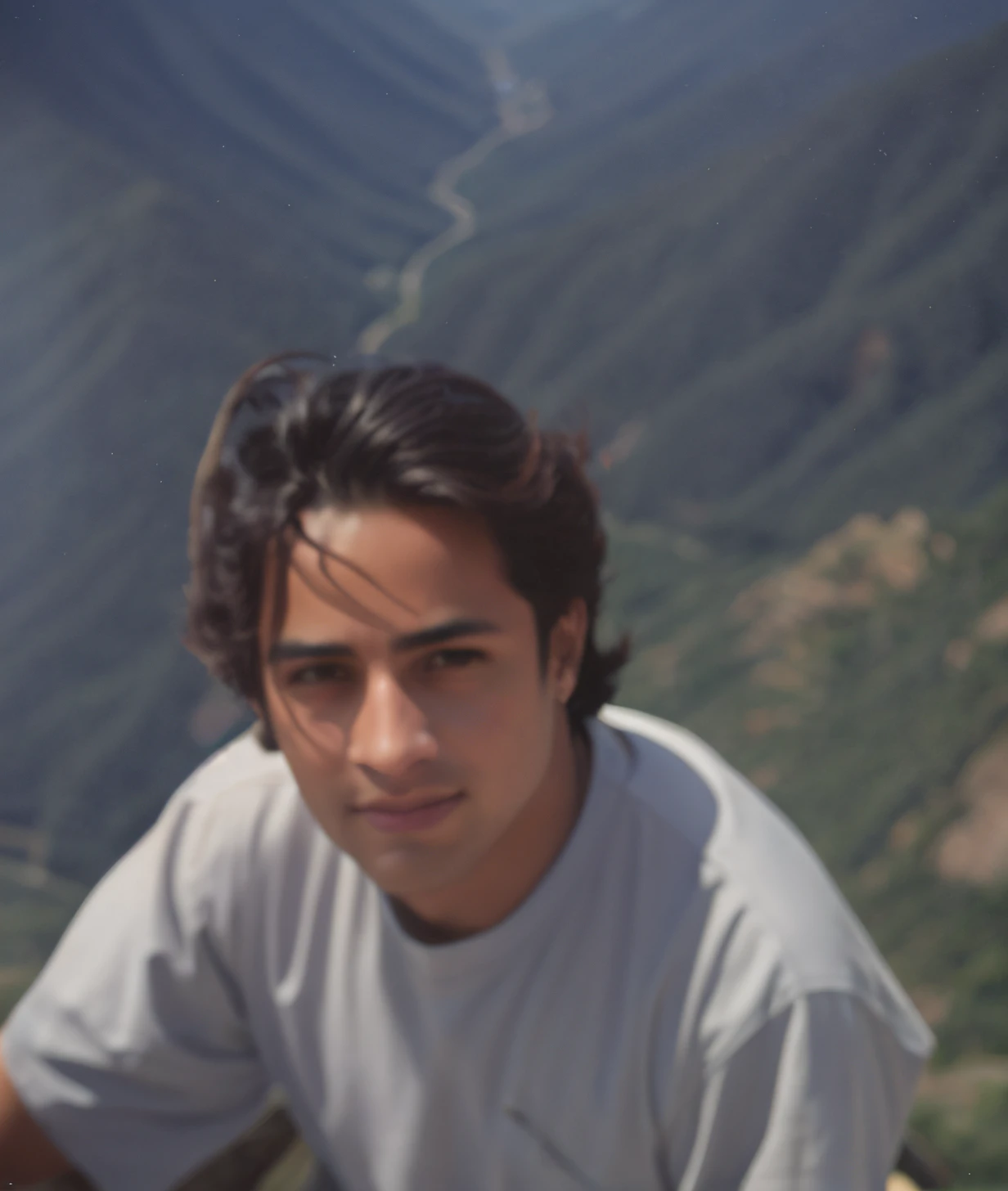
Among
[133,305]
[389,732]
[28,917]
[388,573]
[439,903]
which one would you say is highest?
[133,305]

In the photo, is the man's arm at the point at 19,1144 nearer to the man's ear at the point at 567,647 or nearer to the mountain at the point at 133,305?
the man's ear at the point at 567,647

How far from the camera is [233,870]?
104 cm

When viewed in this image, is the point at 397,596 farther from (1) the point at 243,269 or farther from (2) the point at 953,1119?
(1) the point at 243,269

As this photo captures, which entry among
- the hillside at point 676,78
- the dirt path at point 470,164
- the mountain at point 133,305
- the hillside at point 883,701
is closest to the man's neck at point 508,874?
the mountain at point 133,305

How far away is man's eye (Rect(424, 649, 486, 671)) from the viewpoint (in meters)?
0.84

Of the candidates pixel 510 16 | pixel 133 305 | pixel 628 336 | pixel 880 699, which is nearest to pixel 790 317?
pixel 628 336

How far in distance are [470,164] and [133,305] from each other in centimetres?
93

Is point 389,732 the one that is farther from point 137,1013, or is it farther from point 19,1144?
point 19,1144

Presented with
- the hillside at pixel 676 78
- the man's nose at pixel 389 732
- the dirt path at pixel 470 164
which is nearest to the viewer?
the man's nose at pixel 389 732

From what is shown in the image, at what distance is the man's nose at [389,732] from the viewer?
32.0 inches

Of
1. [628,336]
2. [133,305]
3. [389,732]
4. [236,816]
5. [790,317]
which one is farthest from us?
[628,336]

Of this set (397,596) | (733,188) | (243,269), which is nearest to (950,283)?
(733,188)

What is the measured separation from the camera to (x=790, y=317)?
246 cm

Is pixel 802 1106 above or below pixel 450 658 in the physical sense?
below
